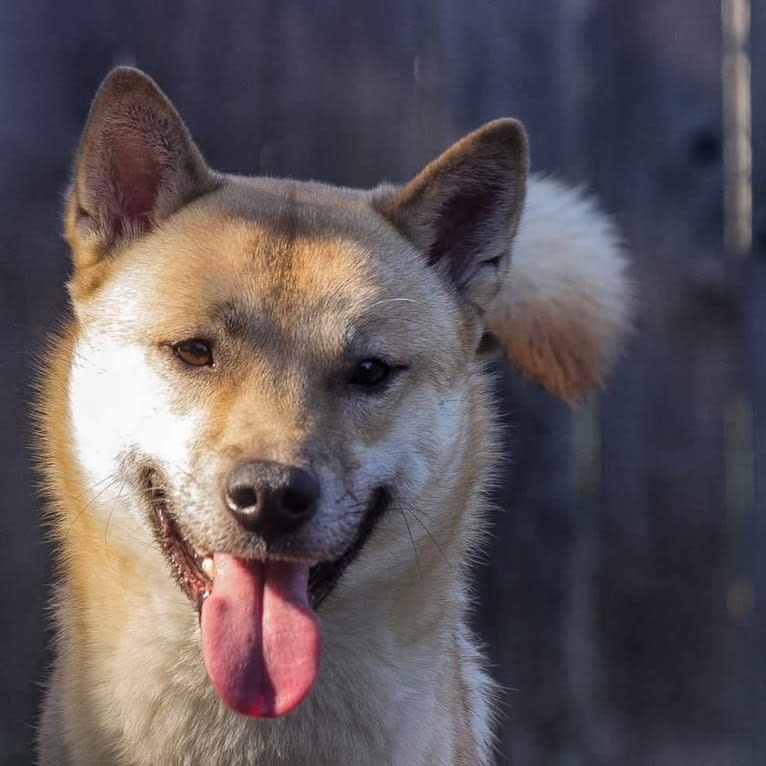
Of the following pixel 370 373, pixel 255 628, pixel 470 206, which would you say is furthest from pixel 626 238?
pixel 255 628

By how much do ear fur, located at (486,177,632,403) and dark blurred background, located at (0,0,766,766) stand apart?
0.50ft

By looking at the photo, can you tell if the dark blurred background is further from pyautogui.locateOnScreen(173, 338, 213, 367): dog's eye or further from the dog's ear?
pyautogui.locateOnScreen(173, 338, 213, 367): dog's eye

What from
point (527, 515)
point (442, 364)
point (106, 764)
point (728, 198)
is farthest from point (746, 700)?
point (106, 764)

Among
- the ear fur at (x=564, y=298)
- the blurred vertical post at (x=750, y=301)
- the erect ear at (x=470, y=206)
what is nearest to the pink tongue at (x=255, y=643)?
the erect ear at (x=470, y=206)

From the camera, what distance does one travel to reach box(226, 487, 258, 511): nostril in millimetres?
2219

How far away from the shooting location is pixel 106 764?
2.50 m

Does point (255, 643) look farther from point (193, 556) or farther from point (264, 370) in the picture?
point (264, 370)

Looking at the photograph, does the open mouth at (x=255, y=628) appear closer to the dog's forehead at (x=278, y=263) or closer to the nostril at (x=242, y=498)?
the nostril at (x=242, y=498)

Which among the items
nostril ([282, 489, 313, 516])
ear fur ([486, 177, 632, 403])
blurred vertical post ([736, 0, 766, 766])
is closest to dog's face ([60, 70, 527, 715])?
nostril ([282, 489, 313, 516])

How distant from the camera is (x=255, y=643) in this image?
2.29 meters

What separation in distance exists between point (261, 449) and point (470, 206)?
0.89 m

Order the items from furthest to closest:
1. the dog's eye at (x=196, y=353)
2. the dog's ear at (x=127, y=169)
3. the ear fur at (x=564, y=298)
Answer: the ear fur at (x=564, y=298), the dog's ear at (x=127, y=169), the dog's eye at (x=196, y=353)

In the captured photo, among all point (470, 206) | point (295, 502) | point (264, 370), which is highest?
point (470, 206)

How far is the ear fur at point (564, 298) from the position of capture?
338 centimetres
